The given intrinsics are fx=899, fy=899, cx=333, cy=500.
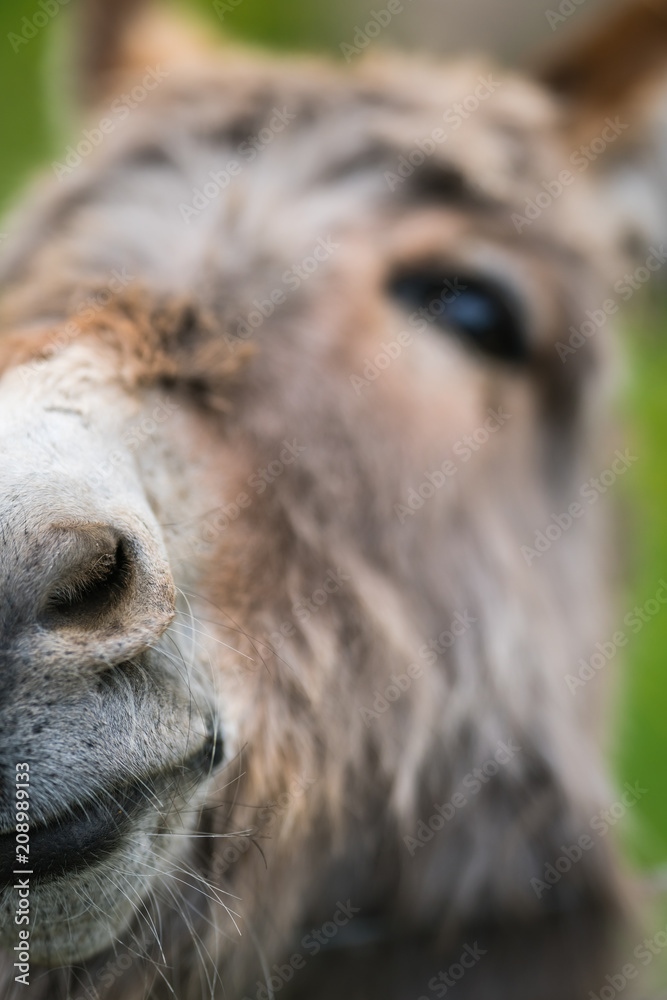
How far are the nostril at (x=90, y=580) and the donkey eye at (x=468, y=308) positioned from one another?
939 mm

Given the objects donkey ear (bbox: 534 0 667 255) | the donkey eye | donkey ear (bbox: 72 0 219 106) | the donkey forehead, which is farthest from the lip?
donkey ear (bbox: 72 0 219 106)

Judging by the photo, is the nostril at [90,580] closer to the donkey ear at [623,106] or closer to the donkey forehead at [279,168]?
the donkey forehead at [279,168]

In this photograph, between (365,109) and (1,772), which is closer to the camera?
(1,772)

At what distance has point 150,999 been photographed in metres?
1.34

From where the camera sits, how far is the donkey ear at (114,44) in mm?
2441

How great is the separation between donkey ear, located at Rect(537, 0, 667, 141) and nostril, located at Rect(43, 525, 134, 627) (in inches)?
63.2

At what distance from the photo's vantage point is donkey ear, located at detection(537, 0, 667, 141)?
77.1 inches

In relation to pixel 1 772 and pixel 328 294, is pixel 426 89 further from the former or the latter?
pixel 1 772

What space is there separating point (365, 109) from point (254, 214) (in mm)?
412

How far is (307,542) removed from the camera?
4.46ft

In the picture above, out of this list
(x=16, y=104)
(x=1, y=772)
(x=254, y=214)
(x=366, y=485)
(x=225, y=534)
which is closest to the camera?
(x=1, y=772)

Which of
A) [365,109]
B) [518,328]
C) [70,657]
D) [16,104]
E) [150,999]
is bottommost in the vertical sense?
[150,999]

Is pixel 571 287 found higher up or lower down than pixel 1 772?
higher up

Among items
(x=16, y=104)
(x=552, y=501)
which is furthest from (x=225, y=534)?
(x=16, y=104)
